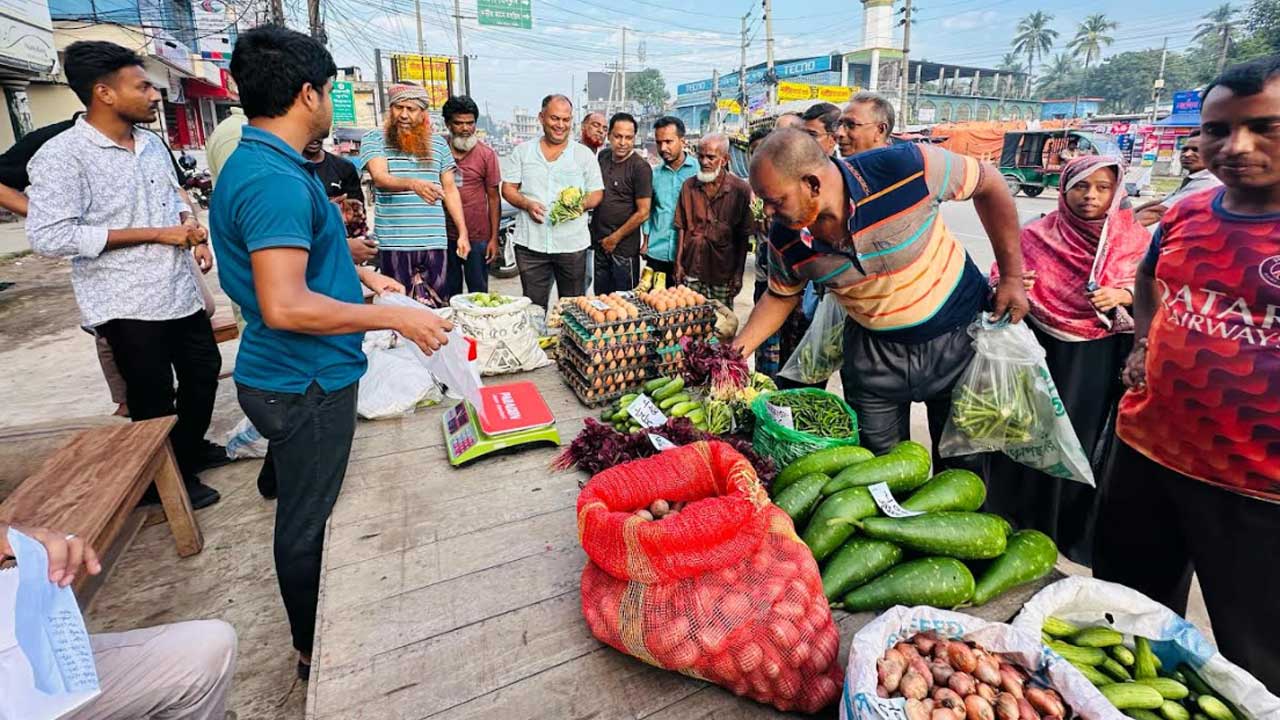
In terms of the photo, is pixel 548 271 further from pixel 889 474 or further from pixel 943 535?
pixel 943 535

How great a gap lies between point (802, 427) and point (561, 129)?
136 inches

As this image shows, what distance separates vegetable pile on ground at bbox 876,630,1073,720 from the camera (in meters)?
1.16

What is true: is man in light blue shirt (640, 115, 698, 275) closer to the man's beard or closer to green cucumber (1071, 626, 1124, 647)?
the man's beard

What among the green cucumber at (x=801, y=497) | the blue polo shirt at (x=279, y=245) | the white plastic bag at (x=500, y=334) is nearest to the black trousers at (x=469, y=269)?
the white plastic bag at (x=500, y=334)

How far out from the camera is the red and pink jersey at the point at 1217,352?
161 cm

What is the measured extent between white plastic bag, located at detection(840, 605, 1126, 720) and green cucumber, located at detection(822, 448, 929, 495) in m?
0.57

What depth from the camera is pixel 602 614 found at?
1.46m

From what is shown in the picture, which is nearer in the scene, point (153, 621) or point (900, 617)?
point (900, 617)

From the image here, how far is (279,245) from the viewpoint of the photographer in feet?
5.41

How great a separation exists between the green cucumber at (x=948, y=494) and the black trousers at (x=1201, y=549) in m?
0.50

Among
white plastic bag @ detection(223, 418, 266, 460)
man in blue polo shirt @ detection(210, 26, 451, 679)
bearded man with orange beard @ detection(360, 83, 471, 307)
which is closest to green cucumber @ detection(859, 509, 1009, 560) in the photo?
man in blue polo shirt @ detection(210, 26, 451, 679)

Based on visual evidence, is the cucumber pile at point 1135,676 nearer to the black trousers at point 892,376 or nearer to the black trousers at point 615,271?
the black trousers at point 892,376

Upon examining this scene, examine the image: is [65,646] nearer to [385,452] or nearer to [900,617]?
[385,452]

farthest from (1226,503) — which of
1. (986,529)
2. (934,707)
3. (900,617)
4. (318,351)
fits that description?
(318,351)
